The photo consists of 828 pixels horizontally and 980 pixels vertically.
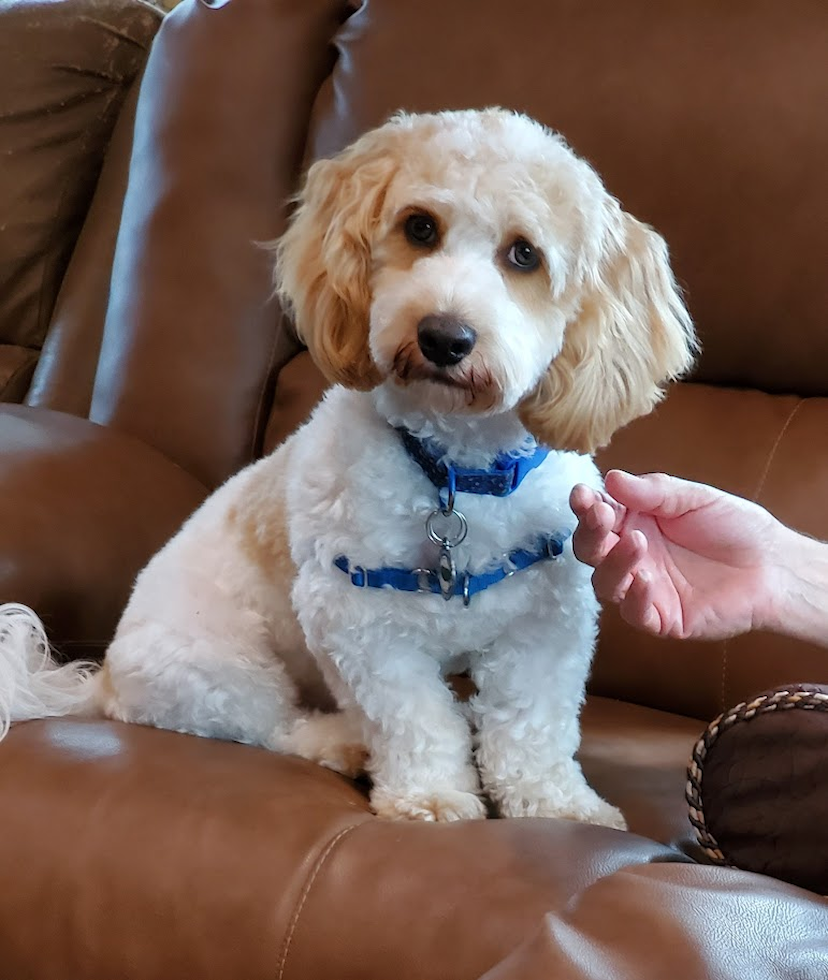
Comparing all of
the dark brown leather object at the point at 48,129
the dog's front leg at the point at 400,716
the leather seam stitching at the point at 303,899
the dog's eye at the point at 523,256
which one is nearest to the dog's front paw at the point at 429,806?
the dog's front leg at the point at 400,716

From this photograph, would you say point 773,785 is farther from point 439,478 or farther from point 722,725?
point 439,478

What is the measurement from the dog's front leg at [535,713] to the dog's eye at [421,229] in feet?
1.49

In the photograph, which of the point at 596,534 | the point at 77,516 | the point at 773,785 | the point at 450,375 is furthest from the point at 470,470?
the point at 77,516

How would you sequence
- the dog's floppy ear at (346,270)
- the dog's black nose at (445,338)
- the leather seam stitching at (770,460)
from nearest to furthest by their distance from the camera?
the dog's black nose at (445,338) → the dog's floppy ear at (346,270) → the leather seam stitching at (770,460)

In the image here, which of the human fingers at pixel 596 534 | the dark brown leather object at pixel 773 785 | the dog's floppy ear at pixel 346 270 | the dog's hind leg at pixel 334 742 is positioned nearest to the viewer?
the dark brown leather object at pixel 773 785

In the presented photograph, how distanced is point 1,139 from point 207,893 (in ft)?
5.99

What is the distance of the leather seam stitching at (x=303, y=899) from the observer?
968mm

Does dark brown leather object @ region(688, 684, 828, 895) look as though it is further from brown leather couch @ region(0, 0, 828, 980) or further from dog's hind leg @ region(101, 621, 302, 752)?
dog's hind leg @ region(101, 621, 302, 752)

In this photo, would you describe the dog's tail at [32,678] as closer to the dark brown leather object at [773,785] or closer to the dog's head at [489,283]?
the dog's head at [489,283]

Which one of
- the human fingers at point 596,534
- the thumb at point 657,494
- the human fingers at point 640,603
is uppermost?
the thumb at point 657,494

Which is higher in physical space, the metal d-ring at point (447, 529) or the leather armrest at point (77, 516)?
the metal d-ring at point (447, 529)

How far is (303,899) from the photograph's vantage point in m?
0.99

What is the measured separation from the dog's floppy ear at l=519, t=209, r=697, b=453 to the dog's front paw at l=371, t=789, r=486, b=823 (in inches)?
16.8

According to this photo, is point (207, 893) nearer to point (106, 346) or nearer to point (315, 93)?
point (106, 346)
